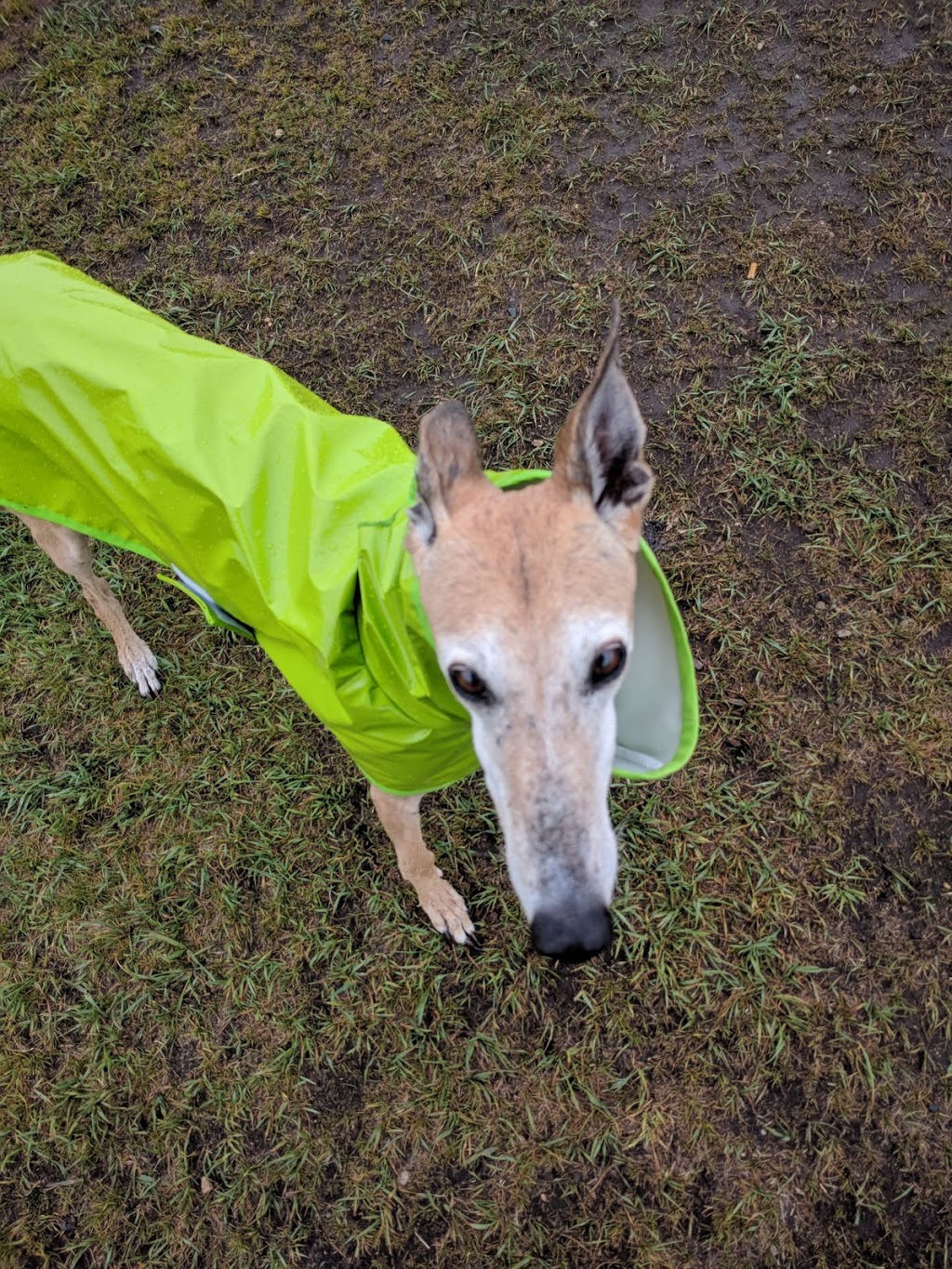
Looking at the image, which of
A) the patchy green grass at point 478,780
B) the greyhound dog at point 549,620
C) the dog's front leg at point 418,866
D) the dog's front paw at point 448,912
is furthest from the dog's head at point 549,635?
the patchy green grass at point 478,780

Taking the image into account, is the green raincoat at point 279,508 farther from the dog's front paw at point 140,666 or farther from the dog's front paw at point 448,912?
the dog's front paw at point 140,666

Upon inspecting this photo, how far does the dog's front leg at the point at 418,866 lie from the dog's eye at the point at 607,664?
3.95 feet

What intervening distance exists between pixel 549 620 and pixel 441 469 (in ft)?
2.01

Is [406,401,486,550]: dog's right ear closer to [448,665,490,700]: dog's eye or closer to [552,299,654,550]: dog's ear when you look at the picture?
[552,299,654,550]: dog's ear

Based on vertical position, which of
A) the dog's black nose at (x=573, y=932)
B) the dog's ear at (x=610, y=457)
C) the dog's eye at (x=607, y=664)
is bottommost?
the dog's black nose at (x=573, y=932)

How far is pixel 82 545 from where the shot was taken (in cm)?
393

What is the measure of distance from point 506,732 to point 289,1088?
245cm

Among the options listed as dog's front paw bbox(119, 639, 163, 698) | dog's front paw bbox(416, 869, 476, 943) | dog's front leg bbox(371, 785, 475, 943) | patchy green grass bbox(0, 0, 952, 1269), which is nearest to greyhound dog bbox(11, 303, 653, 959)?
dog's front leg bbox(371, 785, 475, 943)

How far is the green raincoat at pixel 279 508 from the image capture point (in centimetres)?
262

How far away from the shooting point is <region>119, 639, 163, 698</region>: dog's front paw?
172 inches

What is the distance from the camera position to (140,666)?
14.4 feet

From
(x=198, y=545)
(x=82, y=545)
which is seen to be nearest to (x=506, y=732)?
(x=198, y=545)

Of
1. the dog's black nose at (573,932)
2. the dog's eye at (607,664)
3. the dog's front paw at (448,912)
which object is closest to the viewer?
the dog's black nose at (573,932)

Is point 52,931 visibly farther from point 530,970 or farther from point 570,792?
point 570,792
